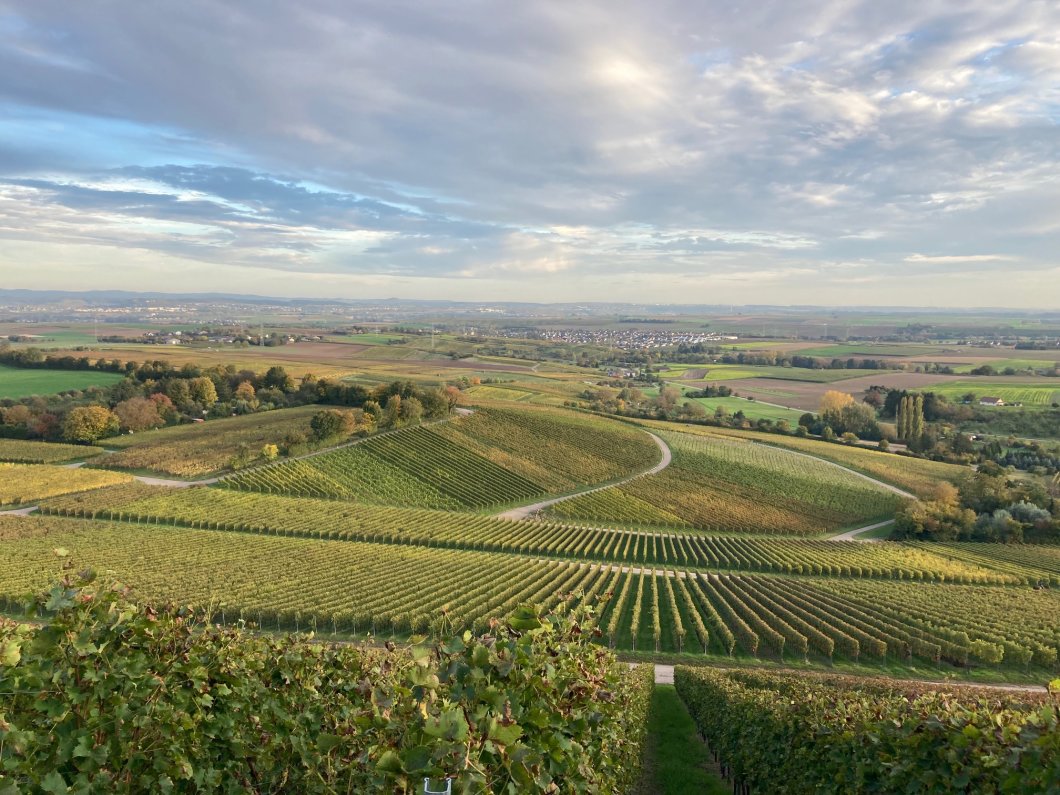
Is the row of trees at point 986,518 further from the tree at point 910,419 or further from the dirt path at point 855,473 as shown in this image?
the tree at point 910,419

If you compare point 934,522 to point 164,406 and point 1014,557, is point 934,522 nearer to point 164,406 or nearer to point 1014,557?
point 1014,557

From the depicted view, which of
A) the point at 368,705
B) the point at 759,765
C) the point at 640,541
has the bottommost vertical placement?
the point at 640,541

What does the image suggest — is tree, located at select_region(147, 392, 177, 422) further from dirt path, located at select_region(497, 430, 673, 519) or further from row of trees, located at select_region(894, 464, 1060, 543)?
row of trees, located at select_region(894, 464, 1060, 543)

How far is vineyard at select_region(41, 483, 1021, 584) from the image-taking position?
1721 inches

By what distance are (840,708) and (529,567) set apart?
30942mm

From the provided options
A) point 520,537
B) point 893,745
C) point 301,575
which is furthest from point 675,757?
point 520,537

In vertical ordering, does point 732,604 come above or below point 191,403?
below

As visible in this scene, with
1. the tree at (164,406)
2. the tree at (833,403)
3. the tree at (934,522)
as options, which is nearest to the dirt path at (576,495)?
the tree at (934,522)

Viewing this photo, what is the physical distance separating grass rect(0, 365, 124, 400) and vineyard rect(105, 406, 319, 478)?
27228 millimetres

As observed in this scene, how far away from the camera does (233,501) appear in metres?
51.5

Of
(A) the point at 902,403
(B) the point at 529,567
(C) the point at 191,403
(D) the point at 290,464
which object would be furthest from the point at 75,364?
(A) the point at 902,403

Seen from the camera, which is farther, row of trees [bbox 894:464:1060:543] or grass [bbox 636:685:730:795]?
row of trees [bbox 894:464:1060:543]

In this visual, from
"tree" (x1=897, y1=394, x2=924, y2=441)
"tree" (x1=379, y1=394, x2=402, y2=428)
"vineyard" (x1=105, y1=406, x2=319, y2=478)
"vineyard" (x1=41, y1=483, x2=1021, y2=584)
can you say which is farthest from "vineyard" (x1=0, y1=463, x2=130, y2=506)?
"tree" (x1=897, y1=394, x2=924, y2=441)

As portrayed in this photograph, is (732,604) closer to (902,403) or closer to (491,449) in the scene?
(491,449)
